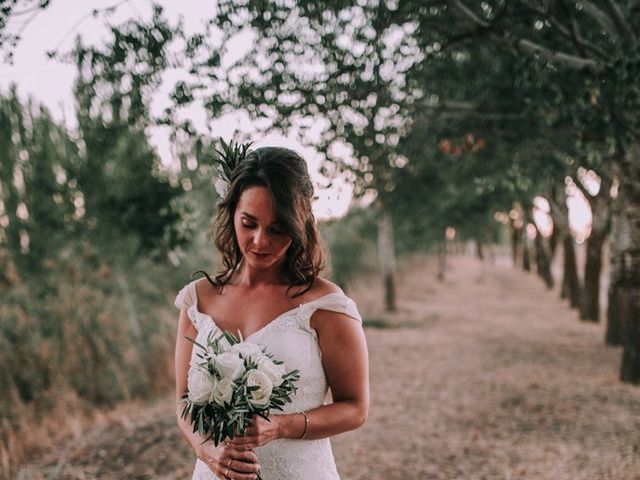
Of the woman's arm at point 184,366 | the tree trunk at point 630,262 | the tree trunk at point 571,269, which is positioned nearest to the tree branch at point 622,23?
the tree trunk at point 630,262

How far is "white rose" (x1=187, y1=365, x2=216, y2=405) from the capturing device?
1.85 m

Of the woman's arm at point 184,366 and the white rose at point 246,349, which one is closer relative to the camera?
the white rose at point 246,349

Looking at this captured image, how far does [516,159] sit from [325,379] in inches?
234

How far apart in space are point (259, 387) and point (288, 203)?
0.74m

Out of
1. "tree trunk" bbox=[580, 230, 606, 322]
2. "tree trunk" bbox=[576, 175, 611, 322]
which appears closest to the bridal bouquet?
"tree trunk" bbox=[576, 175, 611, 322]

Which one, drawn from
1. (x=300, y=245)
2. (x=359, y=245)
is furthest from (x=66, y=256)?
(x=359, y=245)

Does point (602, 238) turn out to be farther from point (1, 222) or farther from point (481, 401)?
point (1, 222)

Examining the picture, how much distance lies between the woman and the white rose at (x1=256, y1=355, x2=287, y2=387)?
212 mm

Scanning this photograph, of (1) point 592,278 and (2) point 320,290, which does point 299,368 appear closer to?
(2) point 320,290

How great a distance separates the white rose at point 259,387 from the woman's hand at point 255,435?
0.09 meters

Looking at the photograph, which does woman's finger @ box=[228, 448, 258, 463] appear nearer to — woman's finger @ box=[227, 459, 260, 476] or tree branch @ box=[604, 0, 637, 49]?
woman's finger @ box=[227, 459, 260, 476]

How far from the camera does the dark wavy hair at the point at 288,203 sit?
2.18m

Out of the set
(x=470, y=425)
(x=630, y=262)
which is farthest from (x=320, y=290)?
(x=630, y=262)

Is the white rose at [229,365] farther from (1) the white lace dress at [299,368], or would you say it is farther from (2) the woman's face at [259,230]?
(2) the woman's face at [259,230]
